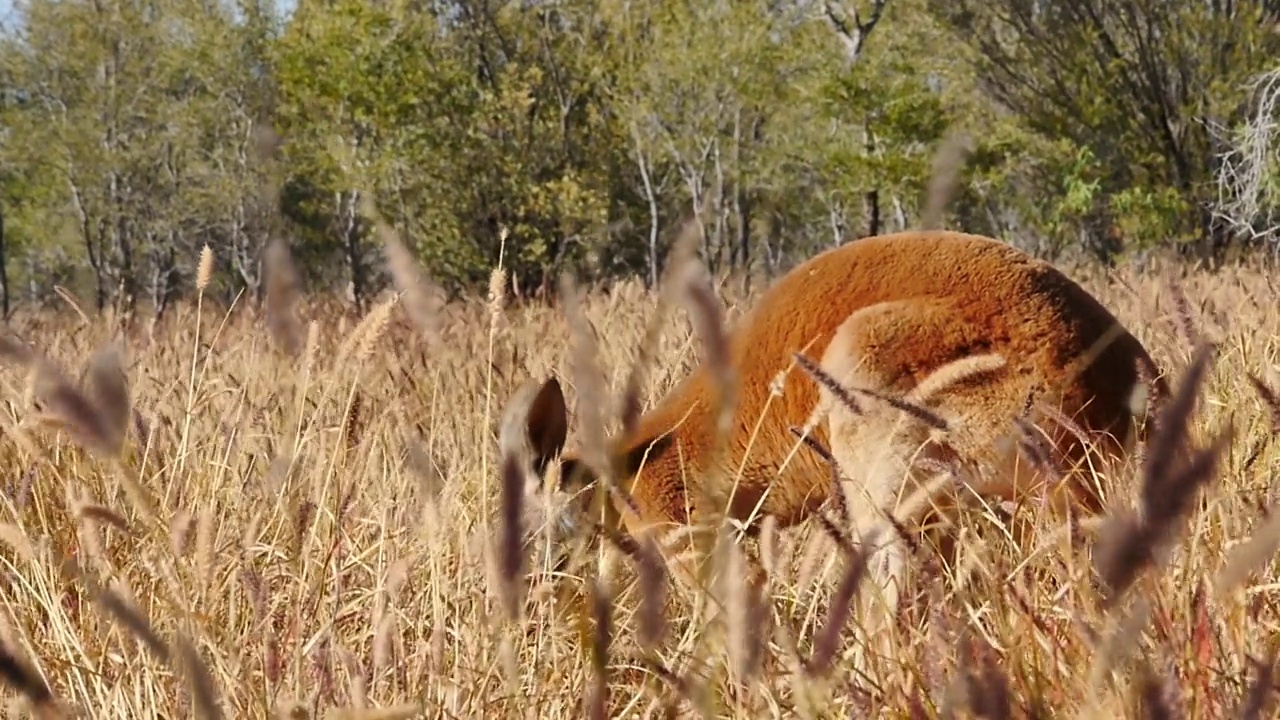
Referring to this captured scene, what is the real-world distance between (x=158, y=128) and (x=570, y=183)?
16291 mm

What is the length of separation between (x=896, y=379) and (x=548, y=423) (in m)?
0.88

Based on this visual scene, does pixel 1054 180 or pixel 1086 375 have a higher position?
pixel 1086 375

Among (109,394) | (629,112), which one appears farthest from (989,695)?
(629,112)

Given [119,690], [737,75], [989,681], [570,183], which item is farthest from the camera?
[737,75]

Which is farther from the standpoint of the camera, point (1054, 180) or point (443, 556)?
point (1054, 180)

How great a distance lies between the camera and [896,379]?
10.6 feet

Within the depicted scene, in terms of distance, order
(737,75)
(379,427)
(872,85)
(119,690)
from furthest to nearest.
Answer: (737,75) < (872,85) < (379,427) < (119,690)

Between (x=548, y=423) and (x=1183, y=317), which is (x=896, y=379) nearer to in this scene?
(x=548, y=423)

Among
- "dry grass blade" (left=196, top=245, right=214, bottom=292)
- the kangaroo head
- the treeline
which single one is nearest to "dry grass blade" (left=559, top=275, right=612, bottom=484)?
"dry grass blade" (left=196, top=245, right=214, bottom=292)

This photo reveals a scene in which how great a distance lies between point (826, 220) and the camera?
146 feet

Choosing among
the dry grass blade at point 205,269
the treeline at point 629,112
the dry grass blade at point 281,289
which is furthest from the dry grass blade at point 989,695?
the treeline at point 629,112

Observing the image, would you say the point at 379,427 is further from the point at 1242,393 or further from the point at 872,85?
the point at 872,85

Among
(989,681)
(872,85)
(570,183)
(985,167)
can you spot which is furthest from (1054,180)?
(989,681)

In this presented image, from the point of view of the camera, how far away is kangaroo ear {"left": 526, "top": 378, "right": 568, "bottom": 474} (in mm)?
2922
